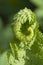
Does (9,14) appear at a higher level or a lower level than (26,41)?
higher

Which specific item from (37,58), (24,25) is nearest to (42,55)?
(37,58)

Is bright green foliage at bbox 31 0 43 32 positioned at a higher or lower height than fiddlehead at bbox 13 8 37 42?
higher

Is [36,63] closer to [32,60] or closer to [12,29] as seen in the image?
[32,60]

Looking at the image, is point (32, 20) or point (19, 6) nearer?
point (32, 20)

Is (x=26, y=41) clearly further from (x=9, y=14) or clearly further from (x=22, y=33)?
(x=9, y=14)

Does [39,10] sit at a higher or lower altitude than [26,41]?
higher

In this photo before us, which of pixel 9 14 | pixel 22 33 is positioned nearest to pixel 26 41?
pixel 22 33
